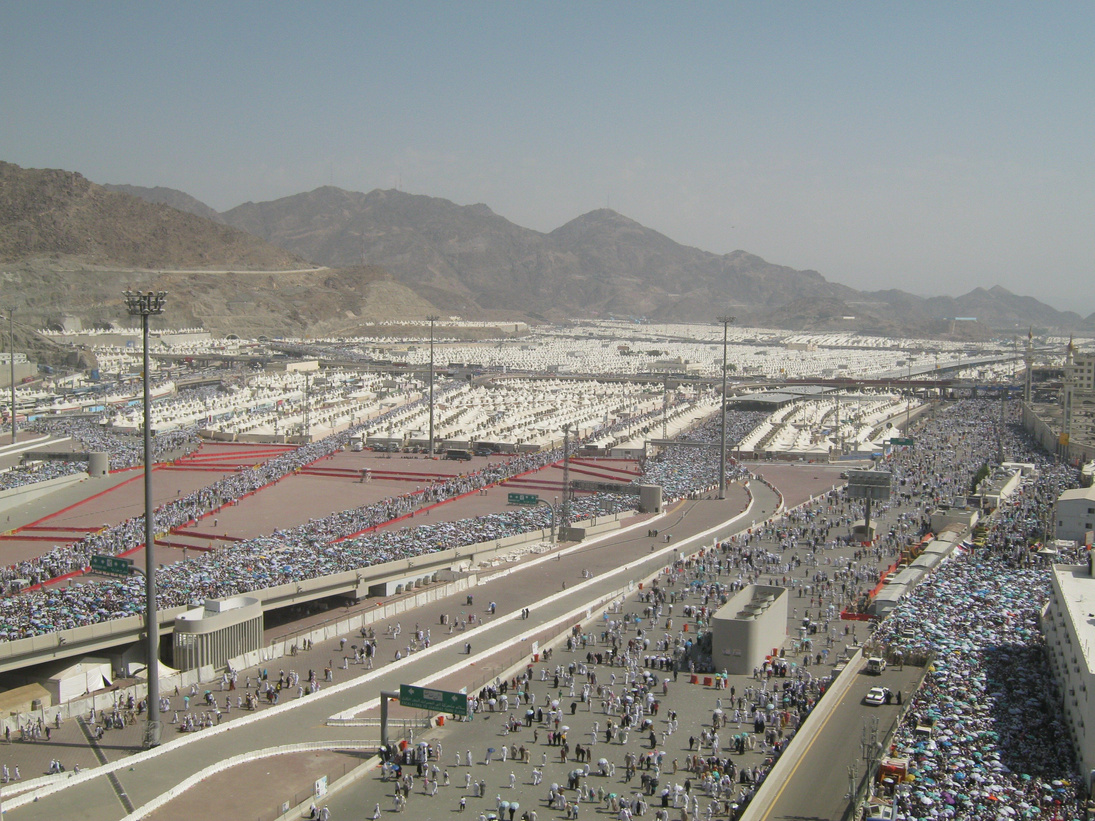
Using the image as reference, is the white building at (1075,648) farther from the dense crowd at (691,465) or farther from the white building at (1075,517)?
the dense crowd at (691,465)

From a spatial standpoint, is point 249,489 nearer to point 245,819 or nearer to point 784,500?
point 784,500

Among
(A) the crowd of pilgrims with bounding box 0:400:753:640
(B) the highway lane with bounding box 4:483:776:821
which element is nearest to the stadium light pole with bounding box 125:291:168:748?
(B) the highway lane with bounding box 4:483:776:821

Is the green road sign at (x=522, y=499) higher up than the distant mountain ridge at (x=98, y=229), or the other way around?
the distant mountain ridge at (x=98, y=229)

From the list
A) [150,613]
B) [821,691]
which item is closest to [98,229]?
[150,613]

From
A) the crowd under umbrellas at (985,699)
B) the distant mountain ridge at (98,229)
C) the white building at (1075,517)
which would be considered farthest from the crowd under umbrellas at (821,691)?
the distant mountain ridge at (98,229)

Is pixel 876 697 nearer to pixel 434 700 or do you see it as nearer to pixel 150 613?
pixel 434 700

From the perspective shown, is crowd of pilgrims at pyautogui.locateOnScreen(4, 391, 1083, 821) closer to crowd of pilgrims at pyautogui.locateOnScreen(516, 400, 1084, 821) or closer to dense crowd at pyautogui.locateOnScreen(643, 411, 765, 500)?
crowd of pilgrims at pyautogui.locateOnScreen(516, 400, 1084, 821)

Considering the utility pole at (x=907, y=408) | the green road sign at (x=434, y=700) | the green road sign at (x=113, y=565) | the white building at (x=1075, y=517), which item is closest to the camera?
the green road sign at (x=434, y=700)
